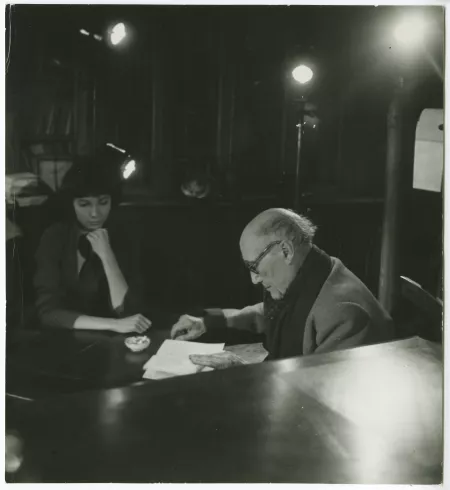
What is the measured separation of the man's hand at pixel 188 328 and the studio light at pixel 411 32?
3.40 ft

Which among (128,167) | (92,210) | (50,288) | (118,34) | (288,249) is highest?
(118,34)

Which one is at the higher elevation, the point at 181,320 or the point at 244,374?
the point at 181,320

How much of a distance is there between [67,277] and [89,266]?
0.08 m

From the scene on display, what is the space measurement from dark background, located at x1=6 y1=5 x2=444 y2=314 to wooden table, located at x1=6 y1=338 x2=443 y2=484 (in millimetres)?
285

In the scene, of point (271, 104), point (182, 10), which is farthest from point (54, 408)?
point (182, 10)

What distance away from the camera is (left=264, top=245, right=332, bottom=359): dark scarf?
1708 mm

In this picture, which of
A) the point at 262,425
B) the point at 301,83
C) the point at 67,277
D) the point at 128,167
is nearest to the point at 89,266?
the point at 67,277

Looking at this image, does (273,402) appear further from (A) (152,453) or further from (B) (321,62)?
(B) (321,62)

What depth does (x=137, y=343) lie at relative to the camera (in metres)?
1.69

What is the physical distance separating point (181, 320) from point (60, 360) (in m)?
0.38

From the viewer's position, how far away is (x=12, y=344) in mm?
1749

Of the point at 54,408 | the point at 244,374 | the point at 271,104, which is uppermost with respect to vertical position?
the point at 271,104

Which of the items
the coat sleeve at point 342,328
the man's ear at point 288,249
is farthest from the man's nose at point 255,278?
the coat sleeve at point 342,328

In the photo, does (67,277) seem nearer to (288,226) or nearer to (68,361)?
(68,361)
